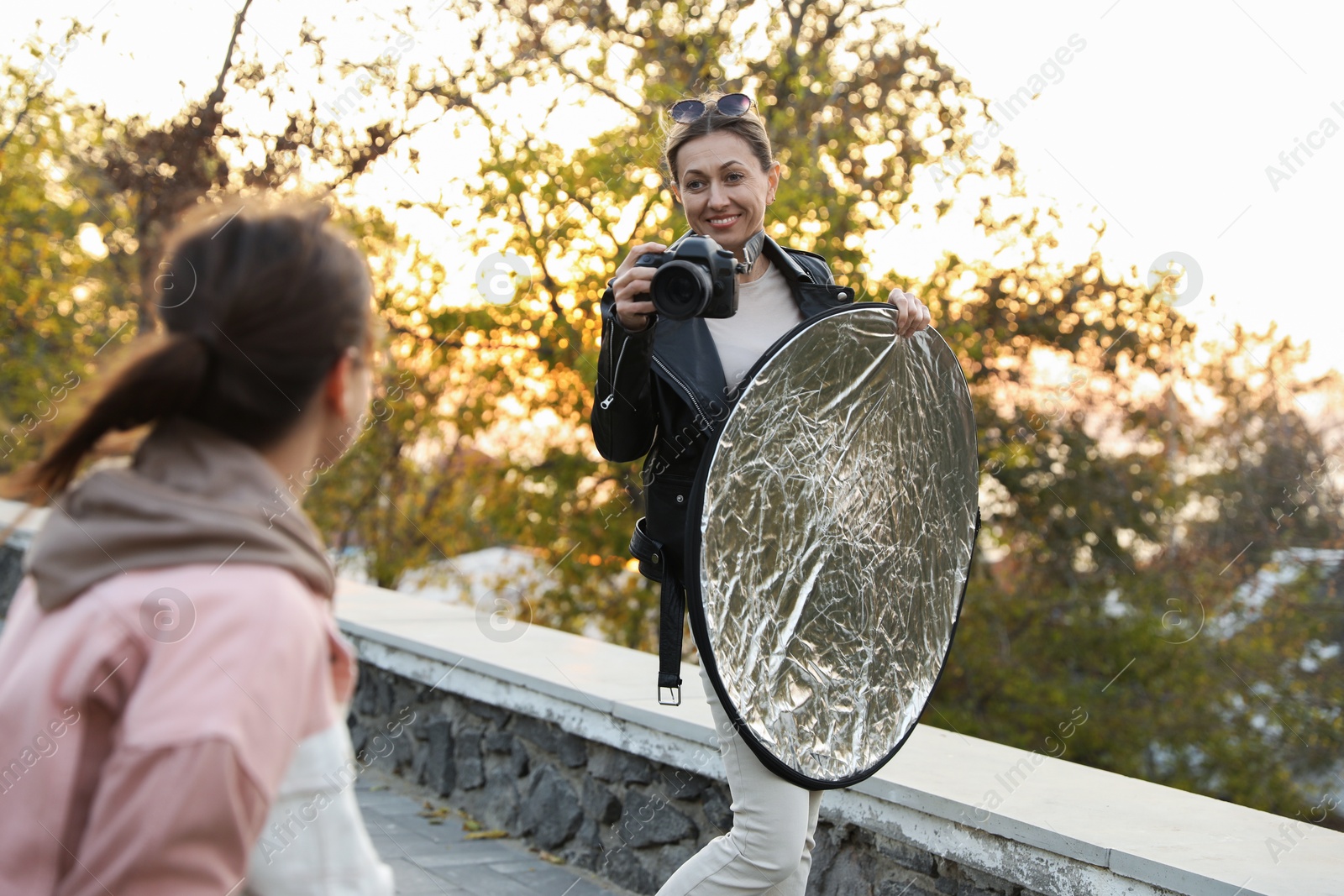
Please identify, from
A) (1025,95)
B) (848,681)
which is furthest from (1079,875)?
(1025,95)

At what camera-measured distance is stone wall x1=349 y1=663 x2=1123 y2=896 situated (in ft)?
9.43

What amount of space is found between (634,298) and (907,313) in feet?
2.33

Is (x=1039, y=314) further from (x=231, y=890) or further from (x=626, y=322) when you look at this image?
(x=231, y=890)

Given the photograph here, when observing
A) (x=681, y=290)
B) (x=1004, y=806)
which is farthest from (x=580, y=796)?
(x=681, y=290)

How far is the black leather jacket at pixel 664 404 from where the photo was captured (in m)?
2.24

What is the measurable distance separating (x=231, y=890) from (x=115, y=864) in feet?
0.33

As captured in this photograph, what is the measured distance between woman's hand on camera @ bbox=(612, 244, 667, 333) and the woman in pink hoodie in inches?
38.0

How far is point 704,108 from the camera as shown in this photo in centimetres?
252

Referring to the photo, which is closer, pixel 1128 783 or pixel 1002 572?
pixel 1128 783

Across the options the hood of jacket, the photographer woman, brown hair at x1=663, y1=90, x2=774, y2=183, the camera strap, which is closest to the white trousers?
the photographer woman

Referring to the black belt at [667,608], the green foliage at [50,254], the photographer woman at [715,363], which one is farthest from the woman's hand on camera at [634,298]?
the green foliage at [50,254]

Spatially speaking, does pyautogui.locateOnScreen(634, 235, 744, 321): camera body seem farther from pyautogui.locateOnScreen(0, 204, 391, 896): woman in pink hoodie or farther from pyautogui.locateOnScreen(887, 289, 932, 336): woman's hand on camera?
pyautogui.locateOnScreen(0, 204, 391, 896): woman in pink hoodie

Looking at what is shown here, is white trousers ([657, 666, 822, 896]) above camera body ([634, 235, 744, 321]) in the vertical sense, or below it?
below

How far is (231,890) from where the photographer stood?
3.28 feet
